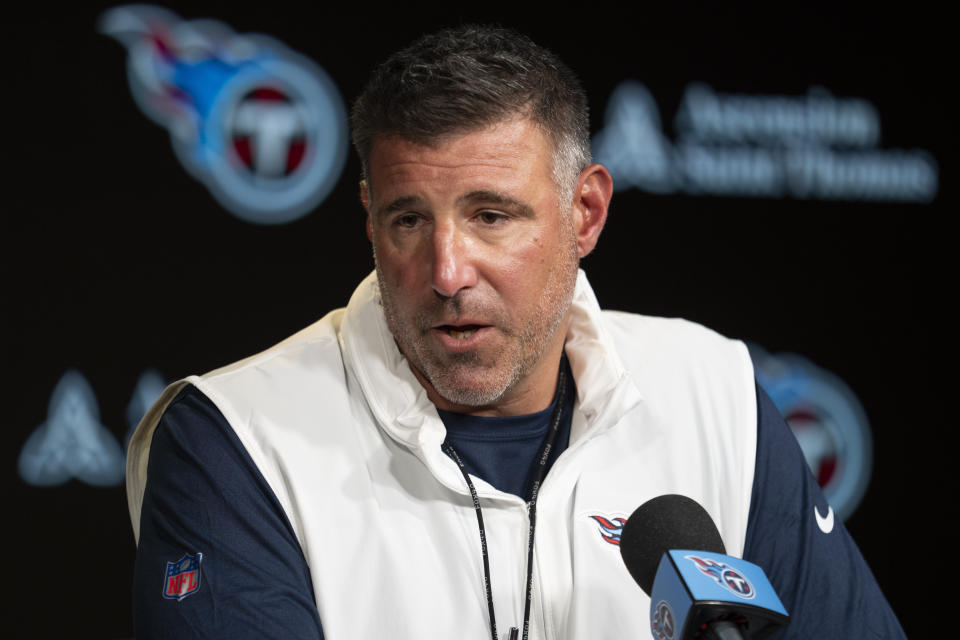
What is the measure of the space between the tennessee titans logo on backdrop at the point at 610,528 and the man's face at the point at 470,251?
24 centimetres

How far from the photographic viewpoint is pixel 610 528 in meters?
1.56

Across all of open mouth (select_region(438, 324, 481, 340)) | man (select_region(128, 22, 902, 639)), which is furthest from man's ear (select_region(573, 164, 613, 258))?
open mouth (select_region(438, 324, 481, 340))

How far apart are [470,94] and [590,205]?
1.13ft

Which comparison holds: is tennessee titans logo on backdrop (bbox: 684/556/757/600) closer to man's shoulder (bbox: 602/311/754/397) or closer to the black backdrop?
man's shoulder (bbox: 602/311/754/397)

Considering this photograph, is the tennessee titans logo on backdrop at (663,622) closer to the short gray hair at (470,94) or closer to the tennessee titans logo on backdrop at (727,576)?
the tennessee titans logo on backdrop at (727,576)

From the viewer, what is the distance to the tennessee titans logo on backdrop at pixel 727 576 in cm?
99

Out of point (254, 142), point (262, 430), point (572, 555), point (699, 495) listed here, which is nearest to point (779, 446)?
point (699, 495)

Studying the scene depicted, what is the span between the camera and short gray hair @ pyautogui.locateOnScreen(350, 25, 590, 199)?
1521 millimetres

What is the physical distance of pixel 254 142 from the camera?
255cm

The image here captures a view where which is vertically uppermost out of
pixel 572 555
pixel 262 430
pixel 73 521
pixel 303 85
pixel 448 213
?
pixel 303 85

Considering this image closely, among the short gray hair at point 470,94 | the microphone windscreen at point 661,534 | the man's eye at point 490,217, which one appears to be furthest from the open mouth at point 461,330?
the microphone windscreen at point 661,534

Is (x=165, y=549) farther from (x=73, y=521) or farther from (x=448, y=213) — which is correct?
(x=73, y=521)

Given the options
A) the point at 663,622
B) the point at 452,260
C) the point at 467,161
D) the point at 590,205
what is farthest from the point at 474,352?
the point at 663,622

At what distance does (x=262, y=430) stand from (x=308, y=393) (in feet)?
0.36
